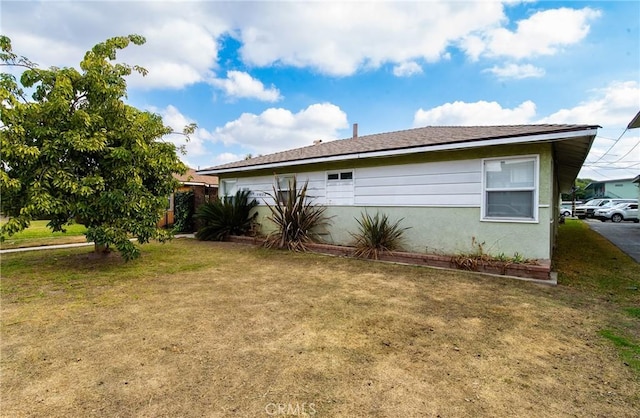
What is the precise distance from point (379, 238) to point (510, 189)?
2912mm

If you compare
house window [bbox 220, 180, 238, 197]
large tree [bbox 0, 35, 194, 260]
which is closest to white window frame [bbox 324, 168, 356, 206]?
large tree [bbox 0, 35, 194, 260]

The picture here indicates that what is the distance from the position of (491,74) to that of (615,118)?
534 inches

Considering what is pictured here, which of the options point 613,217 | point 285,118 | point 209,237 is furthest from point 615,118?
point 209,237

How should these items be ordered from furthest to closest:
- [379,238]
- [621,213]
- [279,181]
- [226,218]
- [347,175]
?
[621,213] → [226,218] → [279,181] → [347,175] → [379,238]

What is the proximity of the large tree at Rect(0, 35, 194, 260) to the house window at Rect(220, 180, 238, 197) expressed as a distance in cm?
537

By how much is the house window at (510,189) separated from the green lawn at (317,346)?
141 cm

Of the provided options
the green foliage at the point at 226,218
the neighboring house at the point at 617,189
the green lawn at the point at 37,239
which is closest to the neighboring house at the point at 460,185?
the green foliage at the point at 226,218

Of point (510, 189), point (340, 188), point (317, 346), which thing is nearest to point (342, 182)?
point (340, 188)

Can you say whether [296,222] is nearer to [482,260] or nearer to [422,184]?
[422,184]

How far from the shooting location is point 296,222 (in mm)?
8867

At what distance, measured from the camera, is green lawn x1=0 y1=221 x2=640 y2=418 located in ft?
7.16

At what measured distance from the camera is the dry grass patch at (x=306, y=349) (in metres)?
2.17

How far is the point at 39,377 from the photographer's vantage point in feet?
8.05

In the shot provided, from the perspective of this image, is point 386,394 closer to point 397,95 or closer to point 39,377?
point 39,377
